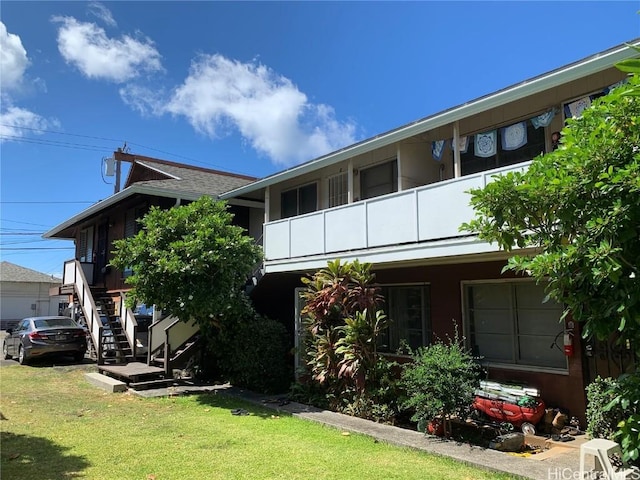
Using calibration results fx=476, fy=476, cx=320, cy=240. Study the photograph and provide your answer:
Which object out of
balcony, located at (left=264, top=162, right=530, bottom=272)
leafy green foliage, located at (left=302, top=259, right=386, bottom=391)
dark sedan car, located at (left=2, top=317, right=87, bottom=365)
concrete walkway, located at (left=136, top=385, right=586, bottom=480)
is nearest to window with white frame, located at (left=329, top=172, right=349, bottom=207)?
balcony, located at (left=264, top=162, right=530, bottom=272)

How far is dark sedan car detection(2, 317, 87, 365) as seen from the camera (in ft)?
53.1

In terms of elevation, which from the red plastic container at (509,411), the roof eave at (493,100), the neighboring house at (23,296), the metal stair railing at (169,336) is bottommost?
the red plastic container at (509,411)

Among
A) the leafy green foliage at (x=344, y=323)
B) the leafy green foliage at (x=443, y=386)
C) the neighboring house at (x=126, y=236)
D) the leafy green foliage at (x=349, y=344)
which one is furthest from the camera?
the neighboring house at (x=126, y=236)

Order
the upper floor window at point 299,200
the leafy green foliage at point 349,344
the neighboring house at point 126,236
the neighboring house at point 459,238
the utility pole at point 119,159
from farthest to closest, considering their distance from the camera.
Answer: the utility pole at point 119,159, the upper floor window at point 299,200, the neighboring house at point 126,236, the leafy green foliage at point 349,344, the neighboring house at point 459,238

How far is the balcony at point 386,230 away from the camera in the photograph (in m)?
8.51

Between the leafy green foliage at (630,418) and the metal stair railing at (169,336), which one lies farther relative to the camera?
the metal stair railing at (169,336)

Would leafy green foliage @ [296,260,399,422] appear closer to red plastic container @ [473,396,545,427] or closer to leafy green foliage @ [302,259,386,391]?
leafy green foliage @ [302,259,386,391]

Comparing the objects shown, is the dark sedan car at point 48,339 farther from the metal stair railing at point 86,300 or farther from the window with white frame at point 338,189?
the window with white frame at point 338,189

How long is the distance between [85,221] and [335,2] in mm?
16794

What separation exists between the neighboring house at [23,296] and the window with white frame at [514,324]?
41411 mm

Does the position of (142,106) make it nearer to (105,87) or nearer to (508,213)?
(105,87)

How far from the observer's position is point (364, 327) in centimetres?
910

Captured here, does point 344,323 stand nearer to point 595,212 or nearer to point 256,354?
point 256,354

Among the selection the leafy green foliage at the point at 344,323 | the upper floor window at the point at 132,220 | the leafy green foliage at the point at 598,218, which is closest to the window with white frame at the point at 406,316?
the leafy green foliage at the point at 344,323
